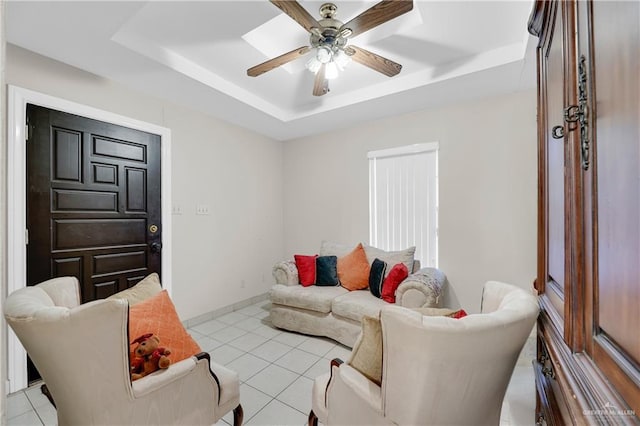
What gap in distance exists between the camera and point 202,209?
3350 mm

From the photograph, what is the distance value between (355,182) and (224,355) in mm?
2520

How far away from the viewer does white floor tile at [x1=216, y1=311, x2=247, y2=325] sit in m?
3.34

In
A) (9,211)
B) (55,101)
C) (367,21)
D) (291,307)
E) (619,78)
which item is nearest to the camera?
(619,78)

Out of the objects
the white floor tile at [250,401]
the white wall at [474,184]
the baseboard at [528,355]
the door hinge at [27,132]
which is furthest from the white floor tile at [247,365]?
the door hinge at [27,132]

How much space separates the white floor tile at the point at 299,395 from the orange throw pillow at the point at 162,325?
84 centimetres

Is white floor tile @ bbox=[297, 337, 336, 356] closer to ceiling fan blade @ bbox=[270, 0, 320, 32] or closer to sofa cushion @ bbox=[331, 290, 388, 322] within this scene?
sofa cushion @ bbox=[331, 290, 388, 322]

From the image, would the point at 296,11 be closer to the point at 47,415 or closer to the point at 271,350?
the point at 271,350

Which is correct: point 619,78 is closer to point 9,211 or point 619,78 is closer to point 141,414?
point 141,414

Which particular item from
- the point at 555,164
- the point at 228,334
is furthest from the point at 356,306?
the point at 555,164

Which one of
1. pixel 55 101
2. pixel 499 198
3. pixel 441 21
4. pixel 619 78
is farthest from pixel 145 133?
pixel 499 198

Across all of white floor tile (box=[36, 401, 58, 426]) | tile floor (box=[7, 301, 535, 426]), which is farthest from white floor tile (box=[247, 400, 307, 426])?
white floor tile (box=[36, 401, 58, 426])

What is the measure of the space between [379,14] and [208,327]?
10.9ft

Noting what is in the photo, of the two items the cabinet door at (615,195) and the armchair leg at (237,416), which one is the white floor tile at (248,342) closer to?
the armchair leg at (237,416)

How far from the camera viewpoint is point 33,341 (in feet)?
3.30
